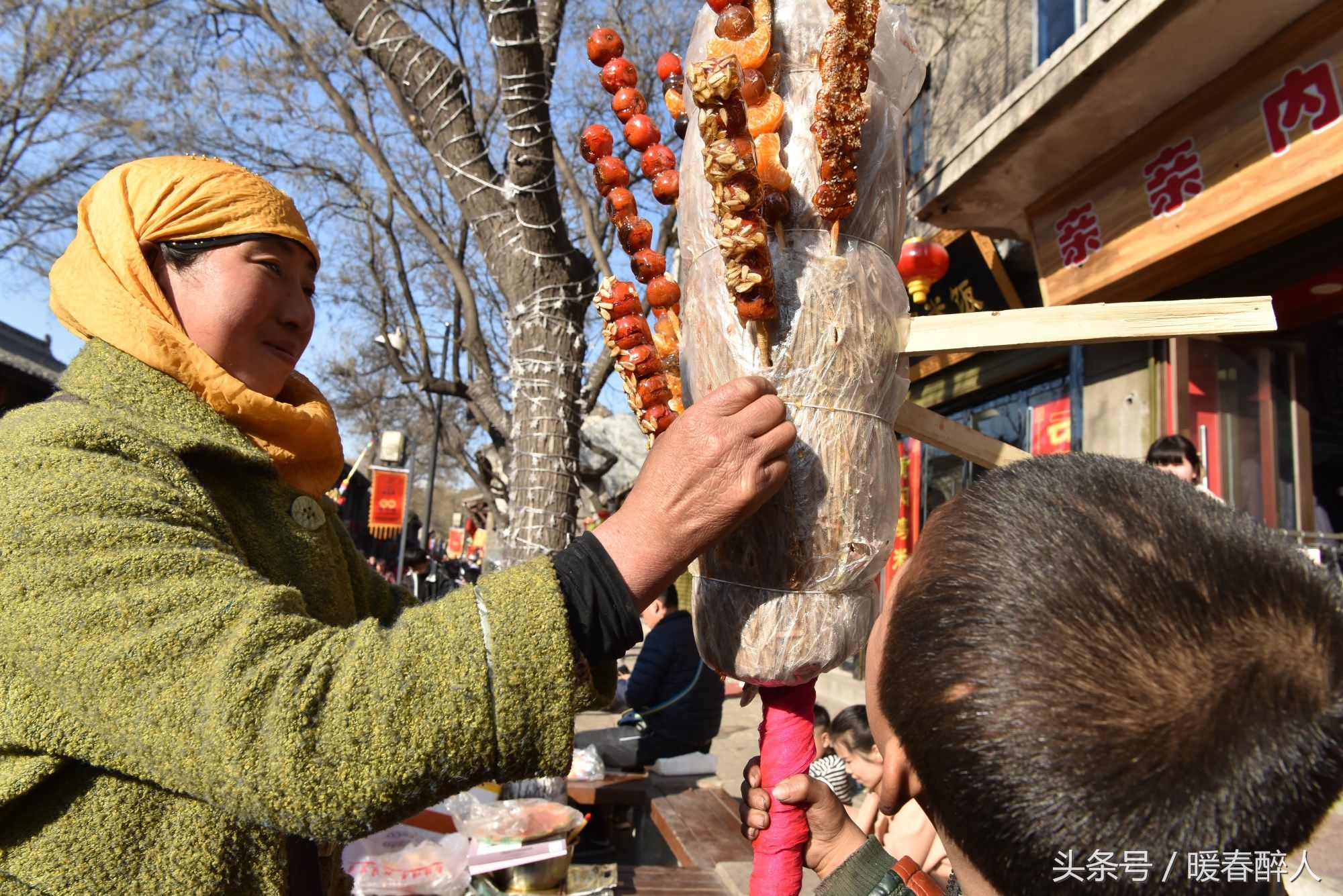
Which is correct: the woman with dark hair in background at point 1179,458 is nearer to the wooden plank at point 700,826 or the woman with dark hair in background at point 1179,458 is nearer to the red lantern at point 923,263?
the wooden plank at point 700,826

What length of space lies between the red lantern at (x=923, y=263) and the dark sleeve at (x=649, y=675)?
3725 millimetres

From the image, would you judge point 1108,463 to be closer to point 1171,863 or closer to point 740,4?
point 1171,863

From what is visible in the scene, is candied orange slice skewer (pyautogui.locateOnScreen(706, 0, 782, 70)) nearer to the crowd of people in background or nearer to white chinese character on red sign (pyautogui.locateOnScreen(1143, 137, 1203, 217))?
white chinese character on red sign (pyautogui.locateOnScreen(1143, 137, 1203, 217))

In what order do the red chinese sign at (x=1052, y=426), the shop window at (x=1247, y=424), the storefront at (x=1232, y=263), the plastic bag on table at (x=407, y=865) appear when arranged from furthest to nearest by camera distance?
the red chinese sign at (x=1052, y=426) → the shop window at (x=1247, y=424) → the storefront at (x=1232, y=263) → the plastic bag on table at (x=407, y=865)

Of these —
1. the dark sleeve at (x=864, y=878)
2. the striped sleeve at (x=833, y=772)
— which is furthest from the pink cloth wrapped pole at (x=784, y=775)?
the striped sleeve at (x=833, y=772)

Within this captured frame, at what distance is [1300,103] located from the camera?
4.17 m

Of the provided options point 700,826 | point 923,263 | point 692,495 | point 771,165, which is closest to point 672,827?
point 700,826

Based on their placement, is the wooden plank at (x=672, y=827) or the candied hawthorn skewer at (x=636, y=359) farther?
the wooden plank at (x=672, y=827)

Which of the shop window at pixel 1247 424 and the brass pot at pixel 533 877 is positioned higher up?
the shop window at pixel 1247 424

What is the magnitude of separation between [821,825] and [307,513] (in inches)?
42.8

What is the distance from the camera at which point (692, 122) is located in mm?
1417

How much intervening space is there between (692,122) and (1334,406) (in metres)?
5.46

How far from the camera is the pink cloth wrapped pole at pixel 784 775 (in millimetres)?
1354

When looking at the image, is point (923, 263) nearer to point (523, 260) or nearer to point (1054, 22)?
point (1054, 22)
